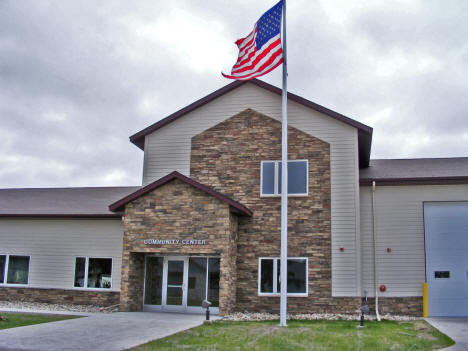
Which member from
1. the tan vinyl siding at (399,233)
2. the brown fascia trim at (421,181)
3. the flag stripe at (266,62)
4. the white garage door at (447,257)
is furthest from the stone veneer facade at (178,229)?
the white garage door at (447,257)

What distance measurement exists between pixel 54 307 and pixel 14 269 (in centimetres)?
342

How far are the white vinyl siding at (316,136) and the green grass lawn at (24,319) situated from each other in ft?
20.9

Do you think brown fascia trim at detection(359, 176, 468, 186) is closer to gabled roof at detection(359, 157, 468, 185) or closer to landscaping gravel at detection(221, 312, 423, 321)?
gabled roof at detection(359, 157, 468, 185)

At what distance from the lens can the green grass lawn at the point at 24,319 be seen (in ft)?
49.0

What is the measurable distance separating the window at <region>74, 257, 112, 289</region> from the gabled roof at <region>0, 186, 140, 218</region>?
1.90m

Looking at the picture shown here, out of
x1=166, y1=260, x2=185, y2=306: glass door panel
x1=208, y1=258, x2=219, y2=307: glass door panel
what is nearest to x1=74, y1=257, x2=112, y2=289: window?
x1=166, y1=260, x2=185, y2=306: glass door panel

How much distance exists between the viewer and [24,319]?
1634 cm

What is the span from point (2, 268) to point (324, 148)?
14.8m

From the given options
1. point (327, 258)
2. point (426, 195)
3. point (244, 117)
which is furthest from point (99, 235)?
point (426, 195)

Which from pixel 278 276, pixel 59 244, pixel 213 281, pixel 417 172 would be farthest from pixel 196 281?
pixel 417 172

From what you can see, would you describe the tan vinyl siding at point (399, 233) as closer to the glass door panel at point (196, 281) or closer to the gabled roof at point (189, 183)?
the gabled roof at point (189, 183)

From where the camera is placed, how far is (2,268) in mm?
23297

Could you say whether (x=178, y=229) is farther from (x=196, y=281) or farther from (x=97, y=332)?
(x=97, y=332)

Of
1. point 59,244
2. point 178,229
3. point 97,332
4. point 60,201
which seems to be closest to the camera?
point 97,332
